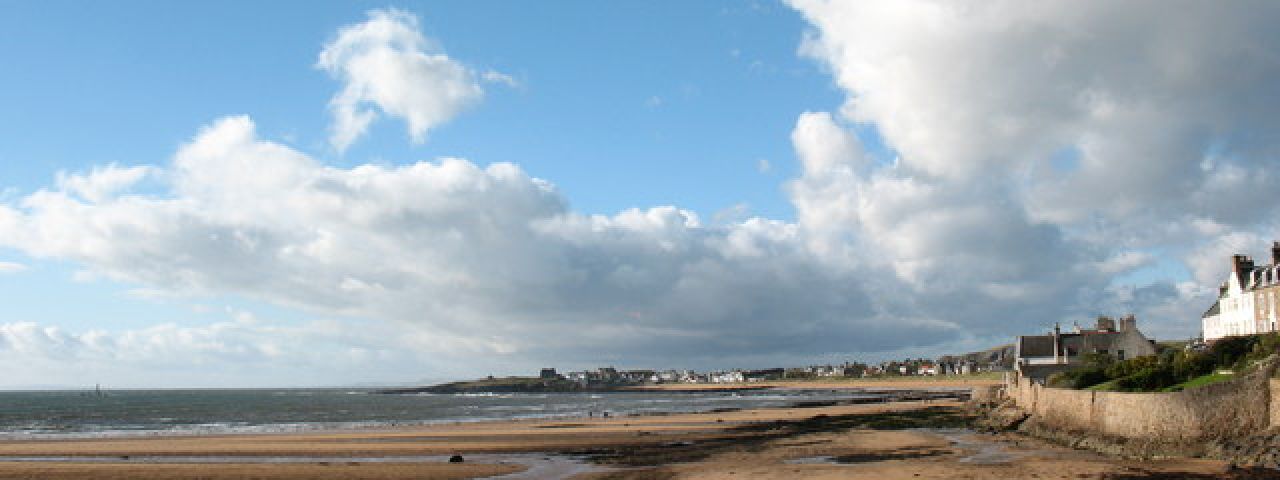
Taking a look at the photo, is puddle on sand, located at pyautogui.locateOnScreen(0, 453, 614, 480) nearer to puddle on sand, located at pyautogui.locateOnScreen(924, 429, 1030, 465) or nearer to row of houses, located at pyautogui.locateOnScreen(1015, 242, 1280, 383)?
puddle on sand, located at pyautogui.locateOnScreen(924, 429, 1030, 465)

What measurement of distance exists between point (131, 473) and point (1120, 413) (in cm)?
3372

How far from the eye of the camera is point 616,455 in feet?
115

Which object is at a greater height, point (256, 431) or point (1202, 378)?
point (1202, 378)

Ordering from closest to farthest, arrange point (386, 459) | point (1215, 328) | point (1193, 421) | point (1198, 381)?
point (1193, 421) → point (1198, 381) → point (386, 459) → point (1215, 328)

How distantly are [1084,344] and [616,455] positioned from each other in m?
51.7

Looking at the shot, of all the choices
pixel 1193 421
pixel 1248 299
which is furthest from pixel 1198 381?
pixel 1248 299

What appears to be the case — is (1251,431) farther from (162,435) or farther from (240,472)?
(162,435)

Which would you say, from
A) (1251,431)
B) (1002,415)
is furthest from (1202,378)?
(1002,415)

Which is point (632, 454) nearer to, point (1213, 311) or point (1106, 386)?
point (1106, 386)

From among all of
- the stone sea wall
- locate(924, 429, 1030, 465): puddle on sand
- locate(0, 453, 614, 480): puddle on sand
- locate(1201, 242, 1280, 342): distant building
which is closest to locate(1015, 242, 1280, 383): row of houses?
locate(1201, 242, 1280, 342): distant building

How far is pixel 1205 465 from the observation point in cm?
2317

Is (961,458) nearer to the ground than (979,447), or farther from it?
farther from it

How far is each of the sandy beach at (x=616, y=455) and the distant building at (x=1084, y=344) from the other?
2043cm

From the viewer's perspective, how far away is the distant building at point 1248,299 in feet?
157
